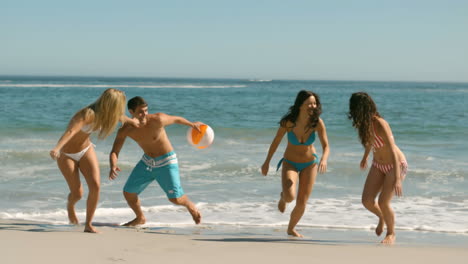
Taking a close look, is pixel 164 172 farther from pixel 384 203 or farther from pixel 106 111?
pixel 384 203

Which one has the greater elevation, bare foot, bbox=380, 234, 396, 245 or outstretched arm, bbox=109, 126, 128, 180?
outstretched arm, bbox=109, 126, 128, 180

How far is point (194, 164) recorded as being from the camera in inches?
487

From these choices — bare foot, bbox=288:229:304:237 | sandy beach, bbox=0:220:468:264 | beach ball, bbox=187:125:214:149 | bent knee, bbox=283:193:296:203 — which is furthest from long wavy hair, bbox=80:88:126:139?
bare foot, bbox=288:229:304:237

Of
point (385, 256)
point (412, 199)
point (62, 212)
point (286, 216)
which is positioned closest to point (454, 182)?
point (412, 199)

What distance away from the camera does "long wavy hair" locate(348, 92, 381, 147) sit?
593 cm

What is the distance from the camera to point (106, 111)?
5879 mm

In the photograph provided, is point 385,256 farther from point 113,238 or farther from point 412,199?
point 412,199

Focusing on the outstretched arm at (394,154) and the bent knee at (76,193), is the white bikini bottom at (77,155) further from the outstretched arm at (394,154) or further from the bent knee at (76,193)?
the outstretched arm at (394,154)

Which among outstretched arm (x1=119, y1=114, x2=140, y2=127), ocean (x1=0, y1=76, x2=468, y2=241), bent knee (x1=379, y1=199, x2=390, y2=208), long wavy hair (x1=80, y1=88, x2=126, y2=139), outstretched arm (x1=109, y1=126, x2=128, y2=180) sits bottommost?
ocean (x1=0, y1=76, x2=468, y2=241)

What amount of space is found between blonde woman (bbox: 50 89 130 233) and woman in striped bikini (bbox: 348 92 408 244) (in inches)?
97.7

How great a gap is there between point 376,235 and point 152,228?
2717 millimetres

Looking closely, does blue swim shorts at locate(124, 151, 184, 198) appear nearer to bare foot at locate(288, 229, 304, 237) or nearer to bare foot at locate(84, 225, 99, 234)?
bare foot at locate(84, 225, 99, 234)

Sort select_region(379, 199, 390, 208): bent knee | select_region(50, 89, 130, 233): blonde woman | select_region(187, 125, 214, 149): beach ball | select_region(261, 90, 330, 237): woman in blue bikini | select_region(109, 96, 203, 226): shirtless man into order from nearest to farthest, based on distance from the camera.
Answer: select_region(50, 89, 130, 233): blonde woman, select_region(379, 199, 390, 208): bent knee, select_region(261, 90, 330, 237): woman in blue bikini, select_region(109, 96, 203, 226): shirtless man, select_region(187, 125, 214, 149): beach ball

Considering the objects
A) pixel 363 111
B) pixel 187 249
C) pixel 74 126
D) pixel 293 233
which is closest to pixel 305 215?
pixel 293 233
